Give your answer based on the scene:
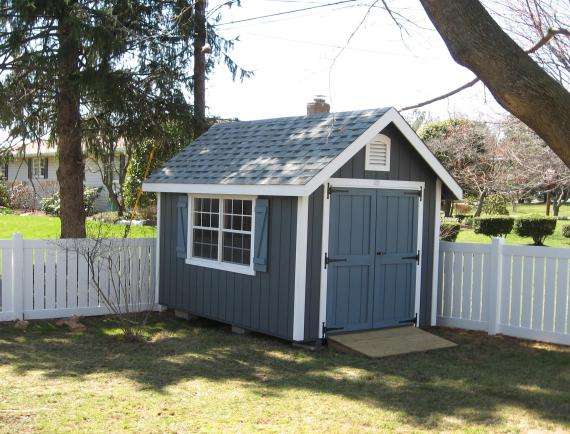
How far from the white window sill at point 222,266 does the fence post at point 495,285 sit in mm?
3284

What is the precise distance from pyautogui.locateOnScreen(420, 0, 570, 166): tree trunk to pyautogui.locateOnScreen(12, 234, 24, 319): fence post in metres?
7.23

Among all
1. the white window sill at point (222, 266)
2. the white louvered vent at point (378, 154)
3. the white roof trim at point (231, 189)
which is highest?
the white louvered vent at point (378, 154)

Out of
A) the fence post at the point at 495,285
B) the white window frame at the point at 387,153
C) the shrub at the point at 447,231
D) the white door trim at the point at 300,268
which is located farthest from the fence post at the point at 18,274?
Answer: the shrub at the point at 447,231

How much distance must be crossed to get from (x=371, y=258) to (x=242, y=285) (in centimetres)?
179

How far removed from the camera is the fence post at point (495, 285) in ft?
30.4

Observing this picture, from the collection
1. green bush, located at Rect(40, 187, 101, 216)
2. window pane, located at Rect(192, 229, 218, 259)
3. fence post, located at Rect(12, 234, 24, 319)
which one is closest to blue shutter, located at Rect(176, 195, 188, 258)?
window pane, located at Rect(192, 229, 218, 259)

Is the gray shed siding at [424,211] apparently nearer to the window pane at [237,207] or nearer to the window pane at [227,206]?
the window pane at [237,207]

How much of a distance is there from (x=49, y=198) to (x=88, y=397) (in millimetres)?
24682

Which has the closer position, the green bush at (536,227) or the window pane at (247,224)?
the window pane at (247,224)

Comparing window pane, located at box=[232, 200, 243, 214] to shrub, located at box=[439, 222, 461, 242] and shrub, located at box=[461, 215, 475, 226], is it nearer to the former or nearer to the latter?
shrub, located at box=[439, 222, 461, 242]

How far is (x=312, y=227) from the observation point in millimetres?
8500

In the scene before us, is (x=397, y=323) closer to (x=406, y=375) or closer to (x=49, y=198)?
(x=406, y=375)

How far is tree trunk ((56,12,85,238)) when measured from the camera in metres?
11.8

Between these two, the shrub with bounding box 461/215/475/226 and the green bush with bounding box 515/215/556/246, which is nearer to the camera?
the green bush with bounding box 515/215/556/246
